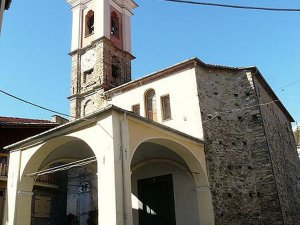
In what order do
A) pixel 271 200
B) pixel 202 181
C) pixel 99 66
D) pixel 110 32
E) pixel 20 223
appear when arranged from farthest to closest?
pixel 110 32 < pixel 99 66 < pixel 271 200 < pixel 202 181 < pixel 20 223

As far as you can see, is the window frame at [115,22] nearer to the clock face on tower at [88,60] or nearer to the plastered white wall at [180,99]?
the clock face on tower at [88,60]

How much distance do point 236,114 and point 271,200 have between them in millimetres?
3691

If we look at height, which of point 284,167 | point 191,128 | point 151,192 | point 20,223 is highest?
point 191,128

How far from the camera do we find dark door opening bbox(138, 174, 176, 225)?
42.0 ft

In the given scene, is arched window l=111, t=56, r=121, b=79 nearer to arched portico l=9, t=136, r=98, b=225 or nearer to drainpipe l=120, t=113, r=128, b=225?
arched portico l=9, t=136, r=98, b=225

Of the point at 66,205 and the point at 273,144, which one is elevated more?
the point at 273,144

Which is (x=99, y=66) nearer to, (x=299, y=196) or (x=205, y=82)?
(x=205, y=82)

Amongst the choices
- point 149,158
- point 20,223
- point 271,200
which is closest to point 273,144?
point 271,200

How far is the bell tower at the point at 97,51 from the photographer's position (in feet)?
67.1

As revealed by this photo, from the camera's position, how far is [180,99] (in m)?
14.1

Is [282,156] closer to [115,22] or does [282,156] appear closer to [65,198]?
[65,198]

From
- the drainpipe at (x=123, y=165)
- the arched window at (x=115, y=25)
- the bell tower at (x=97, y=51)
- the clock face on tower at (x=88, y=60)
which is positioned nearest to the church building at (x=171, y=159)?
the drainpipe at (x=123, y=165)

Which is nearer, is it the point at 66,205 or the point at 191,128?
the point at 191,128

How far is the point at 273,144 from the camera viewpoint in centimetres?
1481
